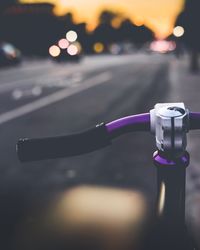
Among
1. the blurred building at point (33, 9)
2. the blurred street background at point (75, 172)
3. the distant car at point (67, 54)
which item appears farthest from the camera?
the blurred building at point (33, 9)

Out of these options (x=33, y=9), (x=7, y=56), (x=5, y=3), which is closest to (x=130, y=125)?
(x=7, y=56)

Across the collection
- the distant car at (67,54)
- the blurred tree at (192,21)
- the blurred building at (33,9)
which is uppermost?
the blurred tree at (192,21)

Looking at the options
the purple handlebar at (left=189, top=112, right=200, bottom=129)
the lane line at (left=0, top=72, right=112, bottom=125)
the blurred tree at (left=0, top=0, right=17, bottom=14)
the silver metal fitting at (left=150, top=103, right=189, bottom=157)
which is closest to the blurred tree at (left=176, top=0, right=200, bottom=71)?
the lane line at (left=0, top=72, right=112, bottom=125)

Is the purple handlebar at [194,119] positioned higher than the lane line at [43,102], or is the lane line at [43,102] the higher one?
the purple handlebar at [194,119]

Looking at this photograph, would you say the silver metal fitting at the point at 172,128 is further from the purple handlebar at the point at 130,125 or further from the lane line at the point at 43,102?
the lane line at the point at 43,102

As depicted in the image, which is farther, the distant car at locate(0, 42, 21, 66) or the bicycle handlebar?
the distant car at locate(0, 42, 21, 66)

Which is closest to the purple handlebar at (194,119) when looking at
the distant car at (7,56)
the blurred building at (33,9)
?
the distant car at (7,56)

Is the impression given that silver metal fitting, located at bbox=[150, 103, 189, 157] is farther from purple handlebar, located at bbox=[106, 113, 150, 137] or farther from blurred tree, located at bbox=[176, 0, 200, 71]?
blurred tree, located at bbox=[176, 0, 200, 71]

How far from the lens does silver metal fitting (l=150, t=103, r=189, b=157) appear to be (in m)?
1.38

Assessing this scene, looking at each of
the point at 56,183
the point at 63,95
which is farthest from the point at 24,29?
the point at 56,183

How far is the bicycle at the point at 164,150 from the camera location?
4.58ft

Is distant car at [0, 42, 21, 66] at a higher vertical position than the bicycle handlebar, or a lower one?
lower

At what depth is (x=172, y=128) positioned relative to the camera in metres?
1.38

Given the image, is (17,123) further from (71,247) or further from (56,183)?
(71,247)
